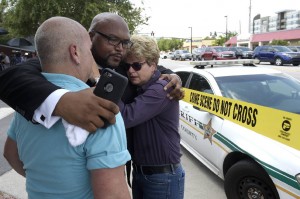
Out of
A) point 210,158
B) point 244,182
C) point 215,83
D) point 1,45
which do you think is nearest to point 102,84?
point 244,182

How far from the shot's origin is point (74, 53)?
1.25 meters

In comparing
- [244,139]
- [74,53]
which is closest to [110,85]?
[74,53]

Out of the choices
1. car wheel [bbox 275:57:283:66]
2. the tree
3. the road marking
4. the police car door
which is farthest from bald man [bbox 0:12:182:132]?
car wheel [bbox 275:57:283:66]

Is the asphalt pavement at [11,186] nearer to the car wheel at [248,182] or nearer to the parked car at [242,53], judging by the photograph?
the car wheel at [248,182]

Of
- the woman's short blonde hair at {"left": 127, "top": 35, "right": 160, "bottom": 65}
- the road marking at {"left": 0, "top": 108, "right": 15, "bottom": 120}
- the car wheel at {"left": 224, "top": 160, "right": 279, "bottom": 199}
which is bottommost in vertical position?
the road marking at {"left": 0, "top": 108, "right": 15, "bottom": 120}

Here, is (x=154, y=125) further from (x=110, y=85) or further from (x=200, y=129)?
(x=200, y=129)

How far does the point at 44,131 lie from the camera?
1223 mm

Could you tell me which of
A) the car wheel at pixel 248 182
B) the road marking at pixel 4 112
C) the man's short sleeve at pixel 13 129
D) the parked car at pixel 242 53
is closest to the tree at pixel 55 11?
the road marking at pixel 4 112

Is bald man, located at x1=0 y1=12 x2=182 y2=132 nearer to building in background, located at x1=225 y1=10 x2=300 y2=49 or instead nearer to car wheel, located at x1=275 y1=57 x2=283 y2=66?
car wheel, located at x1=275 y1=57 x2=283 y2=66

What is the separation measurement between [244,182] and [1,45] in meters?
29.0

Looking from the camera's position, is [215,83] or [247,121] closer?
[247,121]

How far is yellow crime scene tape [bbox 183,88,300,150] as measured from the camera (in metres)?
2.96

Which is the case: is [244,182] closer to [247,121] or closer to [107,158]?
[247,121]

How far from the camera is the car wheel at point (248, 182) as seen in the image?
9.84 feet
